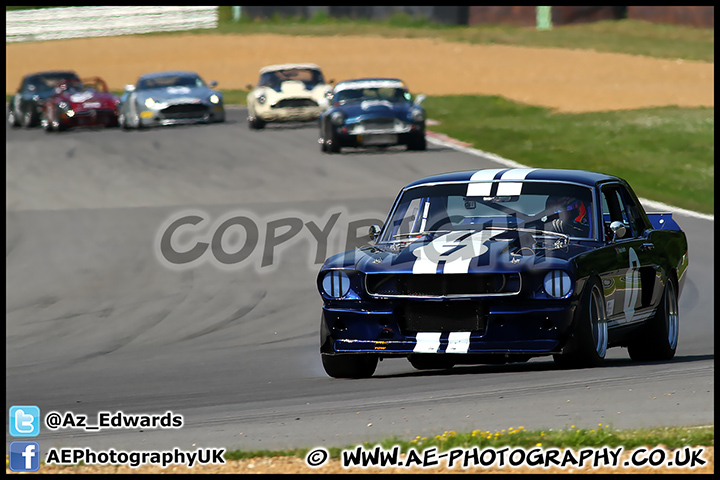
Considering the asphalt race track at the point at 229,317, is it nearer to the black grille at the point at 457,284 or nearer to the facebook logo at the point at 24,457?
the facebook logo at the point at 24,457

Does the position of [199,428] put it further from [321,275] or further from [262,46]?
[262,46]

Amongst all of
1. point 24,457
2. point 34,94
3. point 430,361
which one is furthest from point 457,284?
point 34,94

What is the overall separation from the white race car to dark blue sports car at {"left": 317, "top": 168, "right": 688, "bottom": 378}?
20.4 metres

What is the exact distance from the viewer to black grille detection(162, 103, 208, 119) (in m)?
30.1

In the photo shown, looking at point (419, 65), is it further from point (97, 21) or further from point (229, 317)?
point (229, 317)

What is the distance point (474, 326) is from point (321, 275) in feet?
3.98

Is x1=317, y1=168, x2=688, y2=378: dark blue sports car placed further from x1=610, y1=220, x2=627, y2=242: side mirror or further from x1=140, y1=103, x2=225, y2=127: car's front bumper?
x1=140, y1=103, x2=225, y2=127: car's front bumper

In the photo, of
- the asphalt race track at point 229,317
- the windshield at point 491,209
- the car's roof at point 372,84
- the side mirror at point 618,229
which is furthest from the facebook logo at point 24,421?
the car's roof at point 372,84

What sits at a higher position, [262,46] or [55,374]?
[262,46]

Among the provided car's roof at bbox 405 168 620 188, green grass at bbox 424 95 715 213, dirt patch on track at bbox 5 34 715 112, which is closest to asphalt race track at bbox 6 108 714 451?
car's roof at bbox 405 168 620 188

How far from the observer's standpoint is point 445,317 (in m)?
8.52

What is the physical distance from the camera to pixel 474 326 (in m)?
8.47

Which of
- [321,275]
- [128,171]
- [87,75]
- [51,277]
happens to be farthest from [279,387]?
[87,75]

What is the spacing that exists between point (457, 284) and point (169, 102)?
73.8ft
